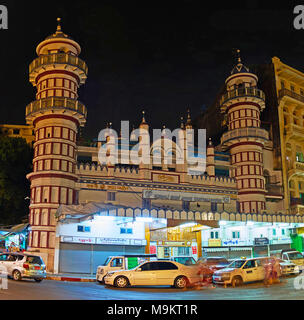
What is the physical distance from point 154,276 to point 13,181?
24.7 metres

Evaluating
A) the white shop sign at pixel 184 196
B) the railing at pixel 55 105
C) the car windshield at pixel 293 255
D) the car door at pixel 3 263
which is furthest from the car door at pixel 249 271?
the railing at pixel 55 105

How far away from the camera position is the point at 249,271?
796 inches

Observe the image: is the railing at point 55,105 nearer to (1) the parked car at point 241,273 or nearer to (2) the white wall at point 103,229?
(2) the white wall at point 103,229

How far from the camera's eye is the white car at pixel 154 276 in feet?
61.1

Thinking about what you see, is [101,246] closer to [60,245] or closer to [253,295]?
[60,245]

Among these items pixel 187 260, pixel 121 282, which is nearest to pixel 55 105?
pixel 187 260

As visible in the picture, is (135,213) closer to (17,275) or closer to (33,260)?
(33,260)

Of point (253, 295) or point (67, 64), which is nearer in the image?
point (253, 295)

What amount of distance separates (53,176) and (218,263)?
15.7 meters

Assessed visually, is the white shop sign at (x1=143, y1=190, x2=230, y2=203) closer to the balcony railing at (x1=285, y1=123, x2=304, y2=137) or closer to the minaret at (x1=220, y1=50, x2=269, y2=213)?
the minaret at (x1=220, y1=50, x2=269, y2=213)

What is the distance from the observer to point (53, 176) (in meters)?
31.8

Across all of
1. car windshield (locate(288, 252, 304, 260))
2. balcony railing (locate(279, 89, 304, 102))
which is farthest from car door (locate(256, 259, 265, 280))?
balcony railing (locate(279, 89, 304, 102))

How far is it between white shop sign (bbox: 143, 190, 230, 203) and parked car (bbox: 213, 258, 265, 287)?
16.5 meters

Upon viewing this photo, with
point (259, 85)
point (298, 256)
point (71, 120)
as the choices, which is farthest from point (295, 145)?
point (71, 120)
